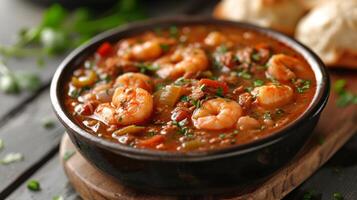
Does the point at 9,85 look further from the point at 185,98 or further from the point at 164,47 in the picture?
the point at 185,98

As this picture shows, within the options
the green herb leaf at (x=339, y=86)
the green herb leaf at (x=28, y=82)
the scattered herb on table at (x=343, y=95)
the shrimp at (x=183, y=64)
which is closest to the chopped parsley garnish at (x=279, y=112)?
the shrimp at (x=183, y=64)

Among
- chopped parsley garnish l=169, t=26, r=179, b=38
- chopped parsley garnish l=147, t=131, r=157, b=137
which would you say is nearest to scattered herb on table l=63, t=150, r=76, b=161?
chopped parsley garnish l=147, t=131, r=157, b=137

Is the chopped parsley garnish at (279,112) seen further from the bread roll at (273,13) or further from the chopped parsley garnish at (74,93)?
the bread roll at (273,13)

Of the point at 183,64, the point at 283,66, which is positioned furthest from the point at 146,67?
the point at 283,66

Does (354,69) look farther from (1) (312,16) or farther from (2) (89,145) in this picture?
(2) (89,145)

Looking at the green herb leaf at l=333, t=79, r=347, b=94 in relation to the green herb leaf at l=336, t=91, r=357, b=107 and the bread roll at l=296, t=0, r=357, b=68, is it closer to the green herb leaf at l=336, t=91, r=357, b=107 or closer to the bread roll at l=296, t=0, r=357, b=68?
the green herb leaf at l=336, t=91, r=357, b=107

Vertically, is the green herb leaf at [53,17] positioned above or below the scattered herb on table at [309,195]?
above

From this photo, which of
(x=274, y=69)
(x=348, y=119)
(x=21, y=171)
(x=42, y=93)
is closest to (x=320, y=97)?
(x=274, y=69)
